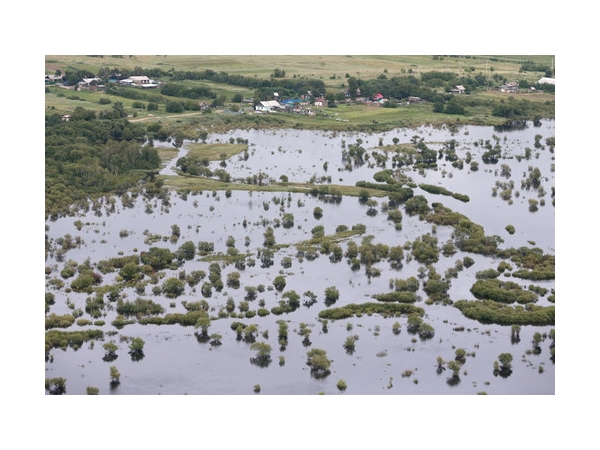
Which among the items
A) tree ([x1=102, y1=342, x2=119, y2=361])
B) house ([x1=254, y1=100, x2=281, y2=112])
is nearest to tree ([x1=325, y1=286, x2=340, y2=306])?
tree ([x1=102, y1=342, x2=119, y2=361])

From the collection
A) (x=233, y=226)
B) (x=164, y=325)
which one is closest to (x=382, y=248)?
(x=233, y=226)

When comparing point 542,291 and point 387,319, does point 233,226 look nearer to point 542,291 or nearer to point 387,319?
point 387,319

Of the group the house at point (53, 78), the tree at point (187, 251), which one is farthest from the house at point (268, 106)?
the tree at point (187, 251)

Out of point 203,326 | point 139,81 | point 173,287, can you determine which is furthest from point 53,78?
point 203,326

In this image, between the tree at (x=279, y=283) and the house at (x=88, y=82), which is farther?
the house at (x=88, y=82)

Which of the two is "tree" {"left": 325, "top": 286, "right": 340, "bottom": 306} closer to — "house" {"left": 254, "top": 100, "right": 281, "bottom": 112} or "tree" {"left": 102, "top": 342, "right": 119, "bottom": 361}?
"tree" {"left": 102, "top": 342, "right": 119, "bottom": 361}

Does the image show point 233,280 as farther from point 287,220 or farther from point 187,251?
point 287,220

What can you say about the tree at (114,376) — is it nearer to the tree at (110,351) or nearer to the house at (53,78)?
the tree at (110,351)
